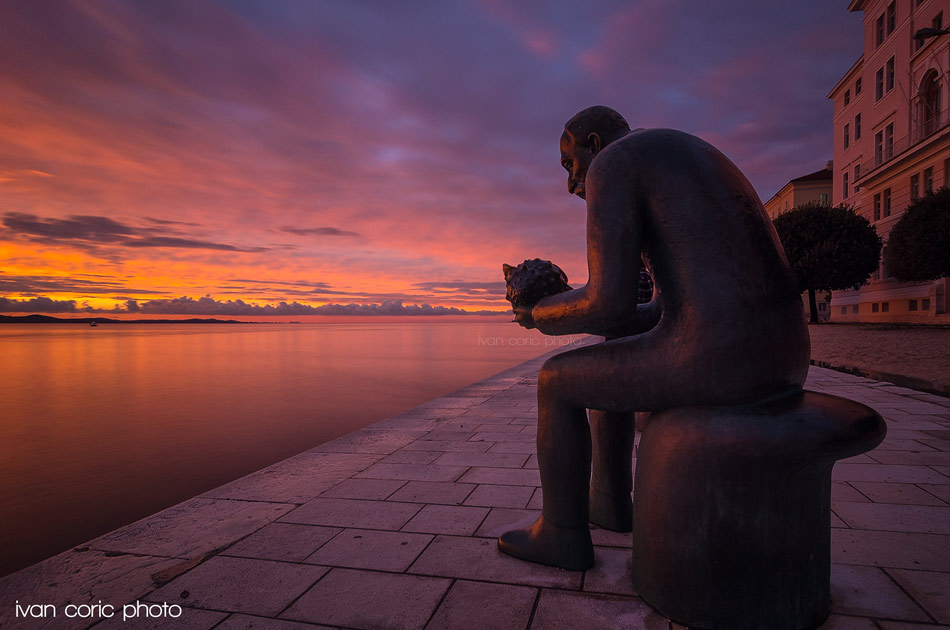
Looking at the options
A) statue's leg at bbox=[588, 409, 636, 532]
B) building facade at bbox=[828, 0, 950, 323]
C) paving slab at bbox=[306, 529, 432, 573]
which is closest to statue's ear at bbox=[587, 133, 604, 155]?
statue's leg at bbox=[588, 409, 636, 532]

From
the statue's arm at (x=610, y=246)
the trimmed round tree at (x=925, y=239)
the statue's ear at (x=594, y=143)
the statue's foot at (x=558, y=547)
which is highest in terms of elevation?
the trimmed round tree at (x=925, y=239)

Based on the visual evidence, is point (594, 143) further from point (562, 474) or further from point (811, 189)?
point (811, 189)

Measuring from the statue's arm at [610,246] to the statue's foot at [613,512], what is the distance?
4.06 ft

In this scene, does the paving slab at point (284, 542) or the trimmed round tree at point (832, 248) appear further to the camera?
the trimmed round tree at point (832, 248)

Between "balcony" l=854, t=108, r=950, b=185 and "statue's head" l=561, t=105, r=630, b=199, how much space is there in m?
34.0

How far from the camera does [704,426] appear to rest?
1.71 m

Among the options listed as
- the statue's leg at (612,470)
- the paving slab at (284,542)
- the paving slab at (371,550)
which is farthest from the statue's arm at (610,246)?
the paving slab at (284,542)

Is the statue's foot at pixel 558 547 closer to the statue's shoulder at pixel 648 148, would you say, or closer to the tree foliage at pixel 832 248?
the statue's shoulder at pixel 648 148

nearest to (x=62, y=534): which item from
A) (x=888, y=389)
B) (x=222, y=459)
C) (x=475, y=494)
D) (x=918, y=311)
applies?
(x=222, y=459)

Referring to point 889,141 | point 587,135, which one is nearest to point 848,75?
point 889,141

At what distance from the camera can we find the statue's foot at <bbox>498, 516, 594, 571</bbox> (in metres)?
2.19

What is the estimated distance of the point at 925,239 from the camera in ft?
67.7

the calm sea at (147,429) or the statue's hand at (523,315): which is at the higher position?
the statue's hand at (523,315)

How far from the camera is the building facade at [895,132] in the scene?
87.8 ft
